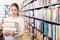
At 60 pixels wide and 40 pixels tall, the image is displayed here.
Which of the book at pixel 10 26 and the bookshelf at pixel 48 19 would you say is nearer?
the bookshelf at pixel 48 19

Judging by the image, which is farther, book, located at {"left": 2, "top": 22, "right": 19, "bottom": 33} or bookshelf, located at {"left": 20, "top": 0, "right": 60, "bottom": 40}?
book, located at {"left": 2, "top": 22, "right": 19, "bottom": 33}

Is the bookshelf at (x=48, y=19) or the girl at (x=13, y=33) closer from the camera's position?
the bookshelf at (x=48, y=19)

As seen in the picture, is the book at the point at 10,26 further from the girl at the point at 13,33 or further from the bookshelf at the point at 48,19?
the bookshelf at the point at 48,19

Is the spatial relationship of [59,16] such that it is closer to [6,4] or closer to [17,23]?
[17,23]

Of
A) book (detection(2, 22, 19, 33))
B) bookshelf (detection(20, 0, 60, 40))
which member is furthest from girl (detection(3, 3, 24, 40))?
bookshelf (detection(20, 0, 60, 40))

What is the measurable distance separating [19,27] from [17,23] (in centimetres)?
8

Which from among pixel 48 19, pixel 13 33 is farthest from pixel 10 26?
pixel 48 19

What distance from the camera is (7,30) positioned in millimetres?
2371

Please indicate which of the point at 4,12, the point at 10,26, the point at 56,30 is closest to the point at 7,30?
the point at 10,26

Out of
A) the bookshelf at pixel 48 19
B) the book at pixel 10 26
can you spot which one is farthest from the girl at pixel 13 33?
the bookshelf at pixel 48 19

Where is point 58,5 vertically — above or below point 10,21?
above

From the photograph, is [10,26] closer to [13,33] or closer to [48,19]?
[13,33]

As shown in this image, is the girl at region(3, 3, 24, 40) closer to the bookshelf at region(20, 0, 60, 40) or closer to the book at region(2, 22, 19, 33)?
the book at region(2, 22, 19, 33)

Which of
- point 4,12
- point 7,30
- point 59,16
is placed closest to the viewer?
point 59,16
